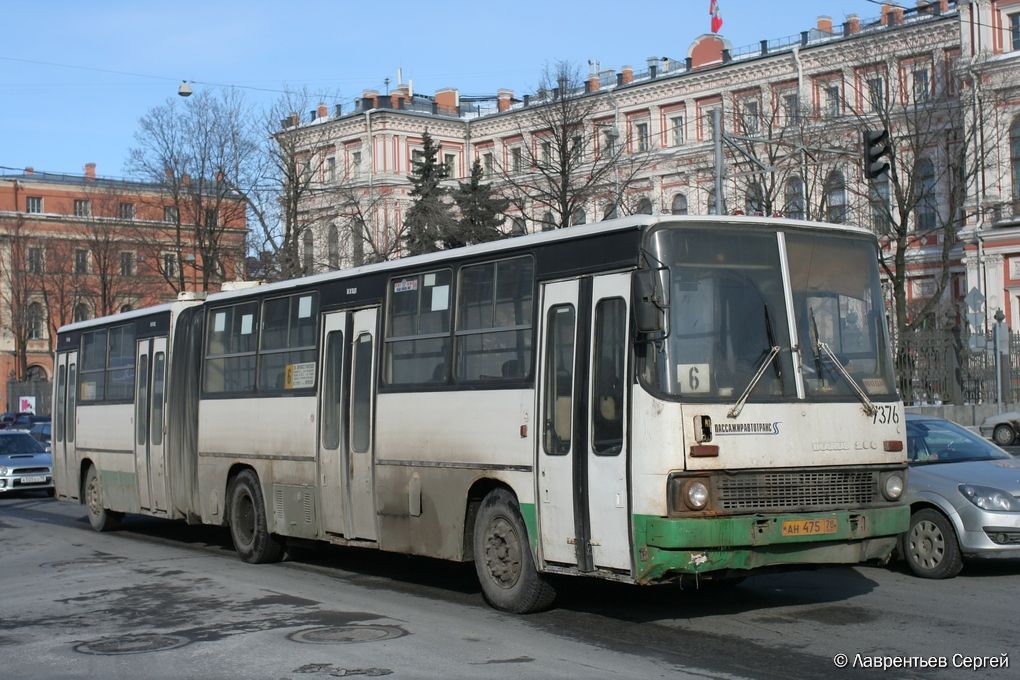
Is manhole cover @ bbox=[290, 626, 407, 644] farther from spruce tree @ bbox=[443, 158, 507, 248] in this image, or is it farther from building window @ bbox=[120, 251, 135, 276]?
building window @ bbox=[120, 251, 135, 276]

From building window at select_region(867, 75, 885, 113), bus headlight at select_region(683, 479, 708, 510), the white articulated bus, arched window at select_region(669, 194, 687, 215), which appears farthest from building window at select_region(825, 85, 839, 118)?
bus headlight at select_region(683, 479, 708, 510)

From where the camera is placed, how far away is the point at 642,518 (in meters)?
9.82

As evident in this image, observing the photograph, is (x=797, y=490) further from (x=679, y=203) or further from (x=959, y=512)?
(x=679, y=203)

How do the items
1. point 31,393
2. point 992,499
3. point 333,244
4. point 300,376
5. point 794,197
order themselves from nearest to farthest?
1. point 992,499
2. point 300,376
3. point 794,197
4. point 333,244
5. point 31,393

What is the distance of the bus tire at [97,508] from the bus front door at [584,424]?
11.7 metres

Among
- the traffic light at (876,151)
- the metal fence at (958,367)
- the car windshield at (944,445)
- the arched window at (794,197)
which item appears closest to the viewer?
the car windshield at (944,445)

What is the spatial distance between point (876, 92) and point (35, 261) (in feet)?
171

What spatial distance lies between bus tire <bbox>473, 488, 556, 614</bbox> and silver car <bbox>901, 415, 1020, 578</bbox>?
11.5 feet

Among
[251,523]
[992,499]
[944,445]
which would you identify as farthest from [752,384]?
[251,523]

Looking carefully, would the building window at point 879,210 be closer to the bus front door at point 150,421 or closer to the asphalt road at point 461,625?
the bus front door at point 150,421

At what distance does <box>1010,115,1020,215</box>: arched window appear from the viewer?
59.6 meters

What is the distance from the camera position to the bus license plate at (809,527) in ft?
32.8

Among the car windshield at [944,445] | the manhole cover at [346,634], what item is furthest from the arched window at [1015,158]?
the manhole cover at [346,634]

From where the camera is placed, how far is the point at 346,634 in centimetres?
1050
